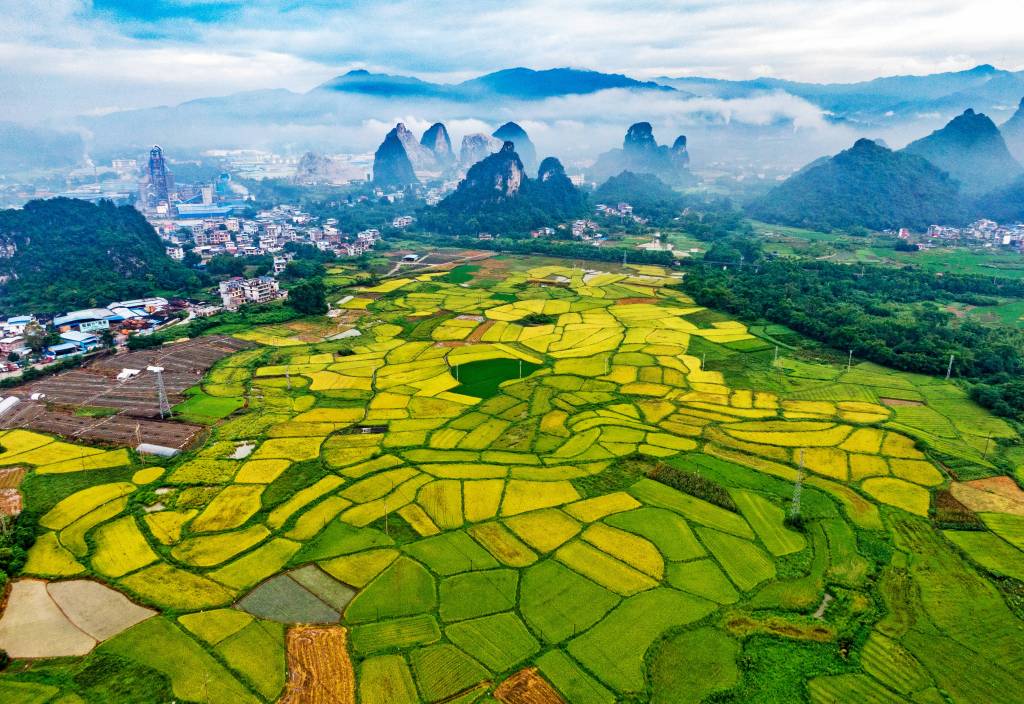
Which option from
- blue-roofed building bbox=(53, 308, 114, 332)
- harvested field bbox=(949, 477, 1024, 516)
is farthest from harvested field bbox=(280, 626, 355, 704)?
blue-roofed building bbox=(53, 308, 114, 332)

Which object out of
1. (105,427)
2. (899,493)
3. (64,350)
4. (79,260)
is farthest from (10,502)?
(79,260)

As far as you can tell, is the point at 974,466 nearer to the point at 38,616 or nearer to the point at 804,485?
the point at 804,485

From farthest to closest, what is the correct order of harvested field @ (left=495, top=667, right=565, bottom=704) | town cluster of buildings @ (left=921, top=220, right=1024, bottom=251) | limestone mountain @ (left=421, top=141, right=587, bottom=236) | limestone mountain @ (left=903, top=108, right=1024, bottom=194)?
limestone mountain @ (left=903, top=108, right=1024, bottom=194) → limestone mountain @ (left=421, top=141, right=587, bottom=236) → town cluster of buildings @ (left=921, top=220, right=1024, bottom=251) → harvested field @ (left=495, top=667, right=565, bottom=704)

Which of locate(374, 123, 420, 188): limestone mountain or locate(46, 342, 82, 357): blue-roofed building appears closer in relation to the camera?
locate(46, 342, 82, 357): blue-roofed building

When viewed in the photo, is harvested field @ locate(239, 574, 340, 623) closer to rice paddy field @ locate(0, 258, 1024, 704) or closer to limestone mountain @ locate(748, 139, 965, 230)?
rice paddy field @ locate(0, 258, 1024, 704)

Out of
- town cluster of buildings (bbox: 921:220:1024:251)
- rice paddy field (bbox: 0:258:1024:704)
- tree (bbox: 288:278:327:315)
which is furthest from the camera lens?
town cluster of buildings (bbox: 921:220:1024:251)

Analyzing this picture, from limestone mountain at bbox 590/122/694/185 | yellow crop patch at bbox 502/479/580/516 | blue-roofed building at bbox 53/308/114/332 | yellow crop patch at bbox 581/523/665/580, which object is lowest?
yellow crop patch at bbox 581/523/665/580

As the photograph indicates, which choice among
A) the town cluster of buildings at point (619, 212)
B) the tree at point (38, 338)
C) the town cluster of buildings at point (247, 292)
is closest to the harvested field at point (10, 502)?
the tree at point (38, 338)
